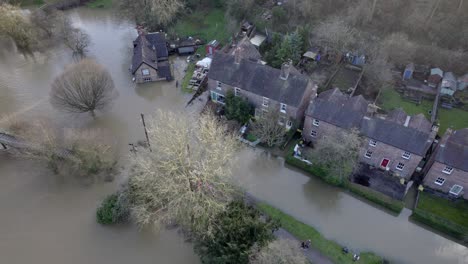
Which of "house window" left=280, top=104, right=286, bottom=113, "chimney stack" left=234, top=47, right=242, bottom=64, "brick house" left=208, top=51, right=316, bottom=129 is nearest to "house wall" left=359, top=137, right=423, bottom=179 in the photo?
"brick house" left=208, top=51, right=316, bottom=129

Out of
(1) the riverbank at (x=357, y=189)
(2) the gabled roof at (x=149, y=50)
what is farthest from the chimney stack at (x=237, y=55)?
(1) the riverbank at (x=357, y=189)

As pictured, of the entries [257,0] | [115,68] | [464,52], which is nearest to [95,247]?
[115,68]

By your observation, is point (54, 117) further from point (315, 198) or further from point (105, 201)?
point (315, 198)

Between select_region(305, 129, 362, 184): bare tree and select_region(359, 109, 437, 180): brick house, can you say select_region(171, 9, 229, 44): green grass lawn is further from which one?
select_region(359, 109, 437, 180): brick house

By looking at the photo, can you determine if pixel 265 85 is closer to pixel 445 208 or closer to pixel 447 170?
pixel 447 170

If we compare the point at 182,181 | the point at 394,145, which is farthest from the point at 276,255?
the point at 394,145
